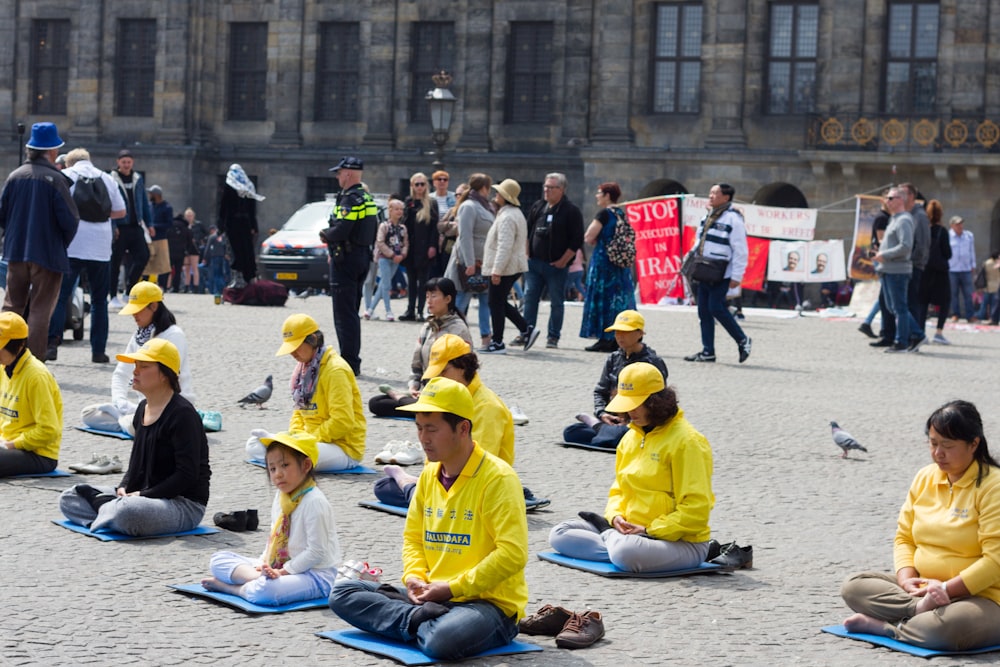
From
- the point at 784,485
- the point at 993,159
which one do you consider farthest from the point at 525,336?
the point at 993,159

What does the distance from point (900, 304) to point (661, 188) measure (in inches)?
628

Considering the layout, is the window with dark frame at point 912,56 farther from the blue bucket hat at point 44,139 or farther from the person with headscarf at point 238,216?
the blue bucket hat at point 44,139

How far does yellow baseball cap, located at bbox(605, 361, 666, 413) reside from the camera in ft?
26.6

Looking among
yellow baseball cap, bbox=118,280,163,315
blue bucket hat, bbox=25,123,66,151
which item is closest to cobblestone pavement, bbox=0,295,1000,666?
yellow baseball cap, bbox=118,280,163,315

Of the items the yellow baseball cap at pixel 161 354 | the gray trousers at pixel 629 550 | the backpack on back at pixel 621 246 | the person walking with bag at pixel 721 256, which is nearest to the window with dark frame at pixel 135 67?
the backpack on back at pixel 621 246

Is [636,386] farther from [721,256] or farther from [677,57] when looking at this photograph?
[677,57]

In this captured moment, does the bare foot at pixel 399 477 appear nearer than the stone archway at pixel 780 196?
Yes

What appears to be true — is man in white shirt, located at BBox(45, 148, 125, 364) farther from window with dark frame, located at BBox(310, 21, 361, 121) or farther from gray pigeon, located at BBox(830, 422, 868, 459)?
window with dark frame, located at BBox(310, 21, 361, 121)

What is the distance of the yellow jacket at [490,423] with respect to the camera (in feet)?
29.3

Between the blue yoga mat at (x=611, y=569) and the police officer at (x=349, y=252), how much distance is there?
23.1 ft

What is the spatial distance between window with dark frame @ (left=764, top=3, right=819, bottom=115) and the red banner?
7.36 meters

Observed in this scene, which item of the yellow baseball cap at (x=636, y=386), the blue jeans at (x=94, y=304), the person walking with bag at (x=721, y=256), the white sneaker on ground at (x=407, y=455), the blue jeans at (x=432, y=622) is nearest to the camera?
the blue jeans at (x=432, y=622)

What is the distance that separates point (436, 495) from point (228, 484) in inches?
143

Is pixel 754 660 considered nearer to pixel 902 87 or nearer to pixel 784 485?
pixel 784 485
